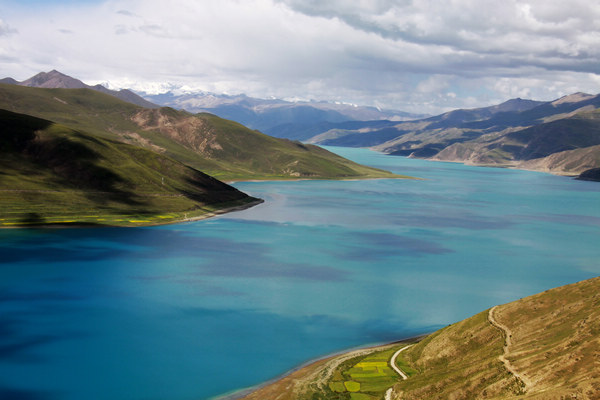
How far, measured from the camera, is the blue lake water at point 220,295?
7381 cm

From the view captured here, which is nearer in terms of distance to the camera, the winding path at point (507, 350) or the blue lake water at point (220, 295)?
the winding path at point (507, 350)

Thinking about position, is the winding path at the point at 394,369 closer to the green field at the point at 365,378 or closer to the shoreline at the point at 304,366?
the green field at the point at 365,378

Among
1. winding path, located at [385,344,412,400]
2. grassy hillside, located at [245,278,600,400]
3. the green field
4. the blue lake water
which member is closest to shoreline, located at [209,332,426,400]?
grassy hillside, located at [245,278,600,400]

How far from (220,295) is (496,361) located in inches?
2494

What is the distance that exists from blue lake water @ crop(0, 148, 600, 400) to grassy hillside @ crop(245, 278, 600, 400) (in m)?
9.29

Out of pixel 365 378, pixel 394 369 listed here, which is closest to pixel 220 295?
pixel 365 378

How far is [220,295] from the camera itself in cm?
10988

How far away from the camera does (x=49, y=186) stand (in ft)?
647

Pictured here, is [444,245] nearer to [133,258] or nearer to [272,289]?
[272,289]

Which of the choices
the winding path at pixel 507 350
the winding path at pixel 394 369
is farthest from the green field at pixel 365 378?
the winding path at pixel 507 350

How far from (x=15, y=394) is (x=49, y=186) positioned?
14851 centimetres

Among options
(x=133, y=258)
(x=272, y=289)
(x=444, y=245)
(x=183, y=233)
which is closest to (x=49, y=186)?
(x=183, y=233)

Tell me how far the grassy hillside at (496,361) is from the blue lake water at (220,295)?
9294 mm

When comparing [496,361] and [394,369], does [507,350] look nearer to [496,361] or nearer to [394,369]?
[496,361]
